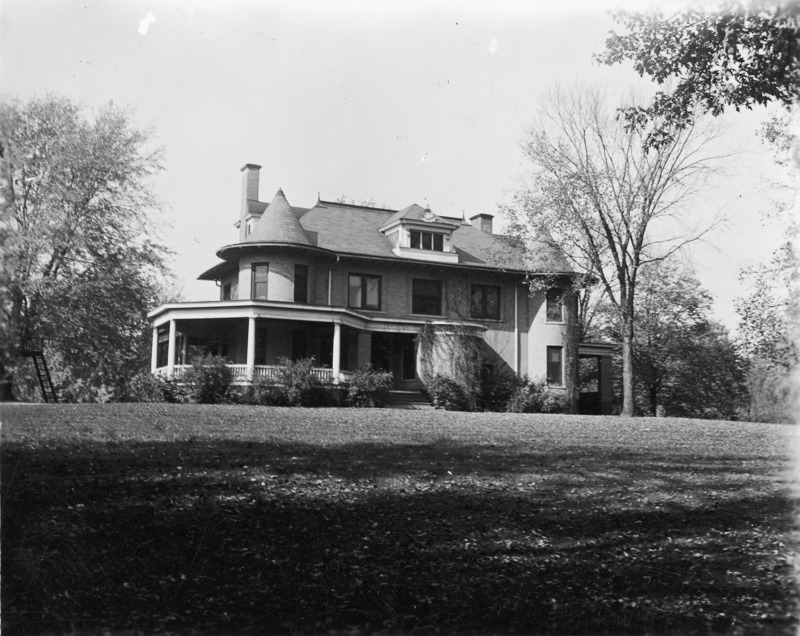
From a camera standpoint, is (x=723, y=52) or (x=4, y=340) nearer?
(x=4, y=340)

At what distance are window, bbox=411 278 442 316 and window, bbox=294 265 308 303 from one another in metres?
3.87

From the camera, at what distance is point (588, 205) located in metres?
18.6

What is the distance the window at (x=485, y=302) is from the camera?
25.7 m

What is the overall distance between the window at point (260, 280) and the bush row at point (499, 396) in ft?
19.9

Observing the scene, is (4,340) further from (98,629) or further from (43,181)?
(43,181)

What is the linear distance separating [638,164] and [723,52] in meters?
8.07

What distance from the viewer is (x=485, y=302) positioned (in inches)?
1020

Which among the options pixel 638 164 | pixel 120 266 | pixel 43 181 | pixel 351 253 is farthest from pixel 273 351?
pixel 638 164

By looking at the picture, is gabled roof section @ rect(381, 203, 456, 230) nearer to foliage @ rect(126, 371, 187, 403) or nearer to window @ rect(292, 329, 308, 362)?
window @ rect(292, 329, 308, 362)

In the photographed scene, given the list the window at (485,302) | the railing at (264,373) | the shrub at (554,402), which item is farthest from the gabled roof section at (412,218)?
the shrub at (554,402)

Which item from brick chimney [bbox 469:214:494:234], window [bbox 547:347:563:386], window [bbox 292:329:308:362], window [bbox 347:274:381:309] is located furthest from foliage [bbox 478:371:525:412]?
window [bbox 292:329:308:362]

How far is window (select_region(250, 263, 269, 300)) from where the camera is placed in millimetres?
23062

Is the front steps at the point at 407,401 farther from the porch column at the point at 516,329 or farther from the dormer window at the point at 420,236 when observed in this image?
the dormer window at the point at 420,236

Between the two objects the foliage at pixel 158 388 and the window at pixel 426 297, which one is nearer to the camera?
the foliage at pixel 158 388
